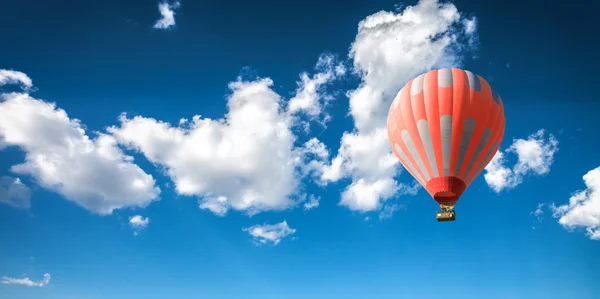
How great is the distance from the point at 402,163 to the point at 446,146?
583cm

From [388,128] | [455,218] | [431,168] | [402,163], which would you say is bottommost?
[455,218]

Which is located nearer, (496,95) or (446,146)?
(446,146)

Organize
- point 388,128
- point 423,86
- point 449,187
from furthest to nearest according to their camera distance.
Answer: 1. point 388,128
2. point 423,86
3. point 449,187

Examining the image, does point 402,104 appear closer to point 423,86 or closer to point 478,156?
point 423,86

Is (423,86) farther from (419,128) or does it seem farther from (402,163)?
(402,163)

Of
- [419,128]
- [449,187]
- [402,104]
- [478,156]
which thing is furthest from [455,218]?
[402,104]

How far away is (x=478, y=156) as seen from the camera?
111ft

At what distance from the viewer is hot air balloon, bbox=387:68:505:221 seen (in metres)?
32.6

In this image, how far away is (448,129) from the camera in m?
32.6

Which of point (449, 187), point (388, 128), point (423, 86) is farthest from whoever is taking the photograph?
point (388, 128)

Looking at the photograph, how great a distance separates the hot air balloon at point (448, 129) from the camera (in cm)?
3256

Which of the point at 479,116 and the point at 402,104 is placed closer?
the point at 479,116

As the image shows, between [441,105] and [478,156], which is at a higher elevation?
[441,105]

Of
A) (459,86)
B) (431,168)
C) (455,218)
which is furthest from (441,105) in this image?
(455,218)
